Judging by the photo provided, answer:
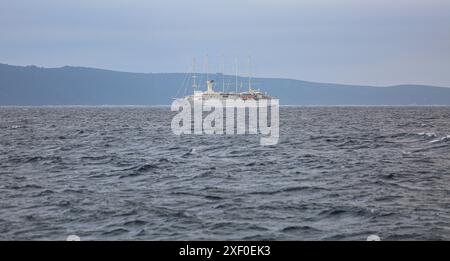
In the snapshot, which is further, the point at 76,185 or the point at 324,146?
the point at 324,146

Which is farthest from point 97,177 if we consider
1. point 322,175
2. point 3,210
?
point 322,175

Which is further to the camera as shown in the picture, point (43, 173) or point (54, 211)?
point (43, 173)

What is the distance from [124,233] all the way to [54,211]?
3.98 m

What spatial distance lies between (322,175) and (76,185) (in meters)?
10.7

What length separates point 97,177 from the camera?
1086 inches

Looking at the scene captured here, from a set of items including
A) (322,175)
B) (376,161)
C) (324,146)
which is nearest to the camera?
(322,175)

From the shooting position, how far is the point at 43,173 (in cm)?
2939

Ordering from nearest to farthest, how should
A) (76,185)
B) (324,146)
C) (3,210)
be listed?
1. (3,210)
2. (76,185)
3. (324,146)

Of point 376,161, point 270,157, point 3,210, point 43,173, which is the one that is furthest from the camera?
point 270,157
